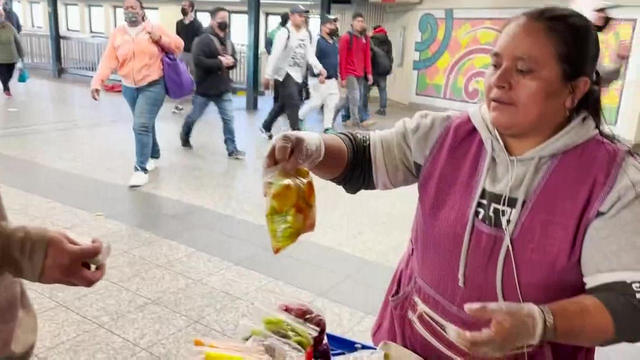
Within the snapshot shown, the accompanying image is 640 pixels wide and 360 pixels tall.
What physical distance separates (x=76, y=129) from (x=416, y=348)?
666 centimetres

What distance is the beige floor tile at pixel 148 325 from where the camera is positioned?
→ 2.51 metres

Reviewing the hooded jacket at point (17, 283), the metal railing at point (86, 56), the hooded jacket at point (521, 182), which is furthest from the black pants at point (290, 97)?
the metal railing at point (86, 56)

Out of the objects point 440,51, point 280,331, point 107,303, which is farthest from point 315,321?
point 440,51

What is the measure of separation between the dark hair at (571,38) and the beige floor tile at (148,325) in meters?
2.03

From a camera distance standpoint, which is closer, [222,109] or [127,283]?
[127,283]

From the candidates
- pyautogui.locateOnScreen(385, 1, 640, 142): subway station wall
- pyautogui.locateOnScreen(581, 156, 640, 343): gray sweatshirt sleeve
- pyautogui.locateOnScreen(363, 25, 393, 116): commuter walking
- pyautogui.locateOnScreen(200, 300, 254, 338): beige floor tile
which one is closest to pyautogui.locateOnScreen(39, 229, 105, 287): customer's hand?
pyautogui.locateOnScreen(581, 156, 640, 343): gray sweatshirt sleeve

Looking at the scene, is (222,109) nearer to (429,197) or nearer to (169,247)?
(169,247)

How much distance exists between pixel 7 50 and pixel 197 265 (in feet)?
26.5

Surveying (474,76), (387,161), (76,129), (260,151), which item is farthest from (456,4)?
(387,161)

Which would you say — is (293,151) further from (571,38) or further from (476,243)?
(571,38)

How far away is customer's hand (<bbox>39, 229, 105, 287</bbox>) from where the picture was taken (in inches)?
44.5

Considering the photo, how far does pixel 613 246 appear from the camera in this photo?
109 centimetres

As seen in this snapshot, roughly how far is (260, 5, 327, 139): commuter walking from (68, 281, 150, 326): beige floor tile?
12.6ft

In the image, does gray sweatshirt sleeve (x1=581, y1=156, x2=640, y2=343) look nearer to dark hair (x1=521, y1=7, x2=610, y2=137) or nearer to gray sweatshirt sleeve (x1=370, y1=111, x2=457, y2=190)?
dark hair (x1=521, y1=7, x2=610, y2=137)
